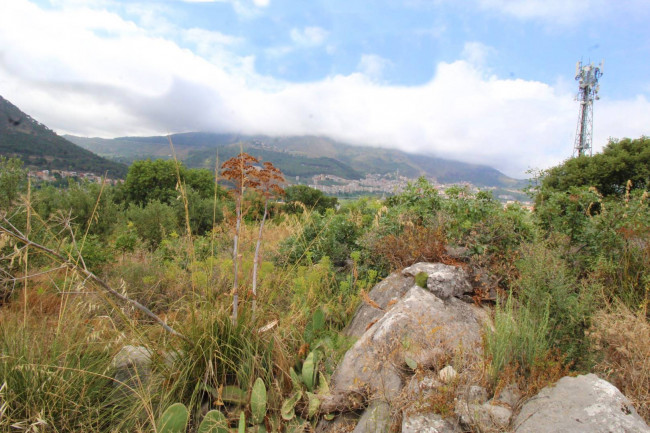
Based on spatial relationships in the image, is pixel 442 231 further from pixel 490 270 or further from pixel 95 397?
pixel 95 397

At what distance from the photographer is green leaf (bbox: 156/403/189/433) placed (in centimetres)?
217

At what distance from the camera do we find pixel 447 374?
7.64 ft

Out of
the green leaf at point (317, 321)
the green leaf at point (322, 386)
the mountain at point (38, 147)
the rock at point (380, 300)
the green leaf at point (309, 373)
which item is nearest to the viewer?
the green leaf at point (322, 386)

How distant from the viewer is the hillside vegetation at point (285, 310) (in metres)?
2.32

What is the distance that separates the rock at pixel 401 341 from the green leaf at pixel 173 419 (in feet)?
3.62

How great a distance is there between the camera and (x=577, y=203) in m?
4.41

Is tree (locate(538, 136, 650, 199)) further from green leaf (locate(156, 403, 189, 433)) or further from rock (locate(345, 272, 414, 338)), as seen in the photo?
green leaf (locate(156, 403, 189, 433))

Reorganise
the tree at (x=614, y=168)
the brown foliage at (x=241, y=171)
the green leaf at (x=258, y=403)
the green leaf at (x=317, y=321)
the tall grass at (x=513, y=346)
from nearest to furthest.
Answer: the tall grass at (x=513, y=346) < the green leaf at (x=258, y=403) < the brown foliage at (x=241, y=171) < the green leaf at (x=317, y=321) < the tree at (x=614, y=168)

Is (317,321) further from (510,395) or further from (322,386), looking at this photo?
(510,395)

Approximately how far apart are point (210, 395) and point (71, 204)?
10115 millimetres

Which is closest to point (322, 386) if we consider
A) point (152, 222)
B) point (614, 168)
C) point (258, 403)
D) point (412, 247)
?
point (258, 403)

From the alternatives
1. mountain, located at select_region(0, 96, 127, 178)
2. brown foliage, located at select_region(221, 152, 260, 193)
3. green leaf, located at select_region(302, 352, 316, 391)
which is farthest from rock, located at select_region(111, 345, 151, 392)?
mountain, located at select_region(0, 96, 127, 178)

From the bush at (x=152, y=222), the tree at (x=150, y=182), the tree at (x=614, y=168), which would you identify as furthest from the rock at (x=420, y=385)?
the tree at (x=150, y=182)

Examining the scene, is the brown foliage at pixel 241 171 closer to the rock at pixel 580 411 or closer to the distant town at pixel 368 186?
the distant town at pixel 368 186
